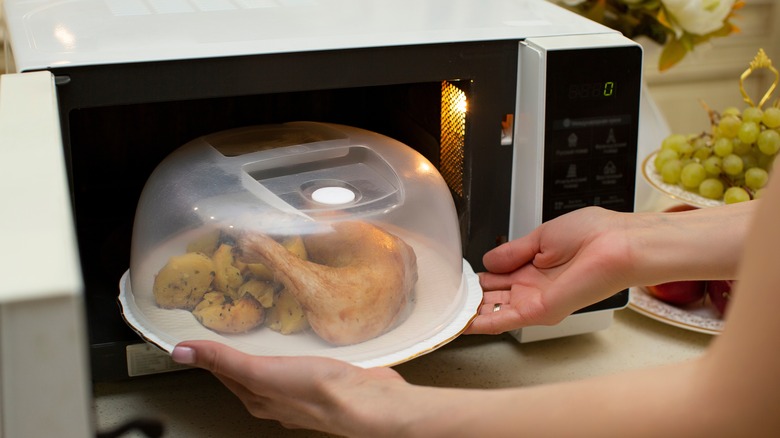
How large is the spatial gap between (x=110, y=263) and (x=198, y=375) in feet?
0.42

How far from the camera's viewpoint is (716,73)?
5.27 feet

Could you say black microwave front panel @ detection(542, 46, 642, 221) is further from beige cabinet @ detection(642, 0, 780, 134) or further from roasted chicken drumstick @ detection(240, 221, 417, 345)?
beige cabinet @ detection(642, 0, 780, 134)

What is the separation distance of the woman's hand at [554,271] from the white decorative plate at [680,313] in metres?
0.15

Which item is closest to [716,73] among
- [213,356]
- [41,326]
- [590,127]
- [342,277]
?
[590,127]

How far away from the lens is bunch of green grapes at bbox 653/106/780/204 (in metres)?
0.90

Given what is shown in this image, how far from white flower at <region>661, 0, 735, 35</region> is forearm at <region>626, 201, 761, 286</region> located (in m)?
0.35

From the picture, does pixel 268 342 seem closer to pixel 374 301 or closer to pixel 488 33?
pixel 374 301

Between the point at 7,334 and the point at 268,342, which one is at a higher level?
the point at 7,334

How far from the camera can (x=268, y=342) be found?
68 cm

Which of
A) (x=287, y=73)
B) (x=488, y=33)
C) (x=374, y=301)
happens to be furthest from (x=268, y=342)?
(x=488, y=33)

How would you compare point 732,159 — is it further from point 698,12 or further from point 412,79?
point 412,79

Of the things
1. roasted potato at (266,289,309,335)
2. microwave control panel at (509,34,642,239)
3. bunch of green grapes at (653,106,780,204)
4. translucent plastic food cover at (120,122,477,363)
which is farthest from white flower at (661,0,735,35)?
roasted potato at (266,289,309,335)

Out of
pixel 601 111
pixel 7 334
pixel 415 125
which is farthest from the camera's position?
pixel 415 125

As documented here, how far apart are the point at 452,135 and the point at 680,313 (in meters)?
0.31
